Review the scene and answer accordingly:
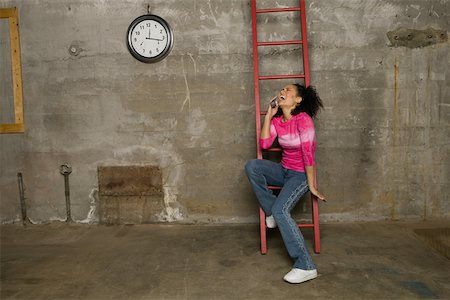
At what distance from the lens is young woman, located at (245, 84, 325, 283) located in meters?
2.43

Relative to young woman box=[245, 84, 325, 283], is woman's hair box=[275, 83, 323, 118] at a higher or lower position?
higher

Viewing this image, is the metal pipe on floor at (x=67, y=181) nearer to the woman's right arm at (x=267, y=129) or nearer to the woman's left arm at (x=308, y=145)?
the woman's right arm at (x=267, y=129)

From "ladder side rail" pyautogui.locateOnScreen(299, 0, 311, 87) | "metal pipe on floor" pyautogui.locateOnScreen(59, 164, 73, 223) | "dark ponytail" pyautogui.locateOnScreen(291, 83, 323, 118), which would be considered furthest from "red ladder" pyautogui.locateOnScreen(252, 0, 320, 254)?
"metal pipe on floor" pyautogui.locateOnScreen(59, 164, 73, 223)

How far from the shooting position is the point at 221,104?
3.35 m

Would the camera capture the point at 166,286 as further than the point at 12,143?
No

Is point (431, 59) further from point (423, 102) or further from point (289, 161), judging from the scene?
point (289, 161)

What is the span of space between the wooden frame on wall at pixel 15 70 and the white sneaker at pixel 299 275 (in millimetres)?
2719

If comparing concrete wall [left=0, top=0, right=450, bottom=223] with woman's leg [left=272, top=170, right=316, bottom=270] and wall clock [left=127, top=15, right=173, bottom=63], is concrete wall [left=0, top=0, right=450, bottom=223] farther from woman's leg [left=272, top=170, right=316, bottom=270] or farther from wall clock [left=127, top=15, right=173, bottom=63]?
woman's leg [left=272, top=170, right=316, bottom=270]

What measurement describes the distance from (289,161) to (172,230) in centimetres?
129

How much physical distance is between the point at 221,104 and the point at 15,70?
1.90 meters

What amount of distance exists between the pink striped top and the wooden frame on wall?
2.28 meters

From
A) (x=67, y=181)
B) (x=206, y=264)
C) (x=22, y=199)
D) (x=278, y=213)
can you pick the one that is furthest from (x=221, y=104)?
(x=22, y=199)

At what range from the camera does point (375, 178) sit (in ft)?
11.0

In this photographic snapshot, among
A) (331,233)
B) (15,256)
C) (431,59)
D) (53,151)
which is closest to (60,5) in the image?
(53,151)
